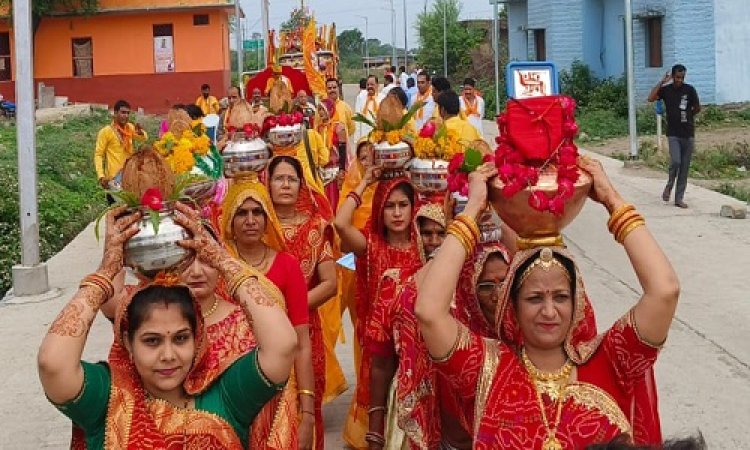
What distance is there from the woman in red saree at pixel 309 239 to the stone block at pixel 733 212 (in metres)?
9.35

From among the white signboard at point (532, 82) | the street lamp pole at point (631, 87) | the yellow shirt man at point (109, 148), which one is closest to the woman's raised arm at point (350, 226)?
the white signboard at point (532, 82)

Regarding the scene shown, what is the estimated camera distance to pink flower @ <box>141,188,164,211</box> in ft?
10.4

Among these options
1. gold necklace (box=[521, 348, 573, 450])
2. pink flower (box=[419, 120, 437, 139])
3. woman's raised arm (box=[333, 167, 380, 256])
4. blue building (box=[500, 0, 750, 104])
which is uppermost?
blue building (box=[500, 0, 750, 104])

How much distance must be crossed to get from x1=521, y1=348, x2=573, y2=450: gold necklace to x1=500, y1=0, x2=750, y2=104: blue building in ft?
93.3

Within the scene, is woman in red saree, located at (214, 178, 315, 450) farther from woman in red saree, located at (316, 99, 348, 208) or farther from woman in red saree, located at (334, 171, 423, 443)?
woman in red saree, located at (316, 99, 348, 208)

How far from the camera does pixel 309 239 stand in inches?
235

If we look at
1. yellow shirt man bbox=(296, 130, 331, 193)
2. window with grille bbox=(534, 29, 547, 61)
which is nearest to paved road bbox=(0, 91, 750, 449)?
yellow shirt man bbox=(296, 130, 331, 193)

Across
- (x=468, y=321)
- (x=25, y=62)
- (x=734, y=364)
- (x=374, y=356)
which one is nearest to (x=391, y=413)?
(x=374, y=356)

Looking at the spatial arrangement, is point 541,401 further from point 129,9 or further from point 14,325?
point 129,9

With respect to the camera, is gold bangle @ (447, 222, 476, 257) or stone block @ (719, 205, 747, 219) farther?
stone block @ (719, 205, 747, 219)

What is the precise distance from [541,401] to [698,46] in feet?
94.3

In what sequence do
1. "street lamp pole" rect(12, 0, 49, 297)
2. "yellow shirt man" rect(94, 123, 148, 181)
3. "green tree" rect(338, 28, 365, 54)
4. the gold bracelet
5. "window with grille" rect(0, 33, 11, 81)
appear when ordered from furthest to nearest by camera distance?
1. "green tree" rect(338, 28, 365, 54)
2. "window with grille" rect(0, 33, 11, 81)
3. "yellow shirt man" rect(94, 123, 148, 181)
4. "street lamp pole" rect(12, 0, 49, 297)
5. the gold bracelet

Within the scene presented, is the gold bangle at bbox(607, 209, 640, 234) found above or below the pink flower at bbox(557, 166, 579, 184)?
below

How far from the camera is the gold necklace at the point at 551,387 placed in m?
3.10
